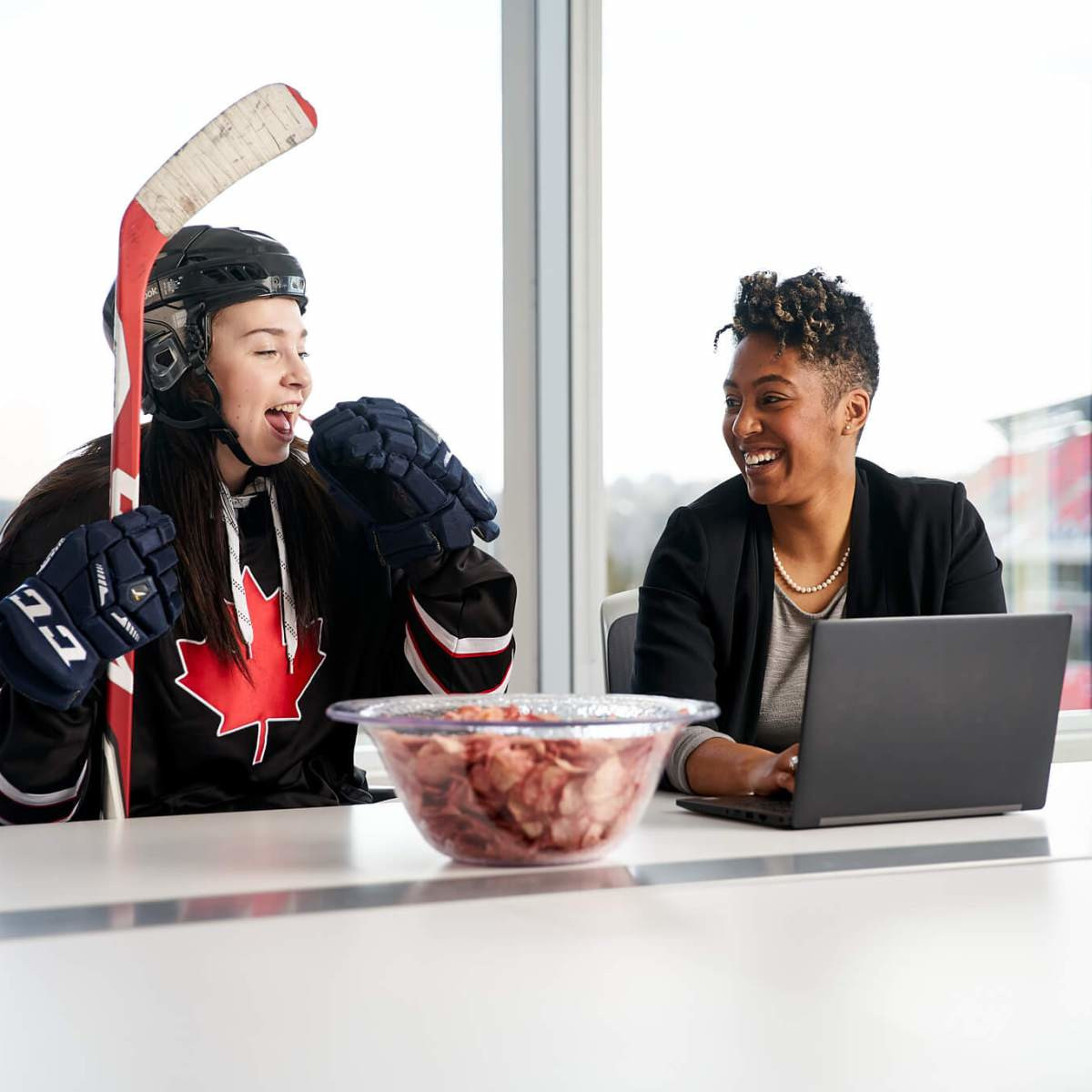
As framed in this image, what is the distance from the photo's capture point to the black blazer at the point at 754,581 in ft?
5.66

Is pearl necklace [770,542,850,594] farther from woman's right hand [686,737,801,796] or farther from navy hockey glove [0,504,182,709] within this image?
navy hockey glove [0,504,182,709]

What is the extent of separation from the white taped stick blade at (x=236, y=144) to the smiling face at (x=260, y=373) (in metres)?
0.34

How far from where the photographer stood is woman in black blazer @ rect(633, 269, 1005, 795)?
1.73 meters

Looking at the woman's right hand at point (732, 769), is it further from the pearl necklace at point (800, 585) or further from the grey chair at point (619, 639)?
the grey chair at point (619, 639)

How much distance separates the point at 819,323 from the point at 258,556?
0.86 metres

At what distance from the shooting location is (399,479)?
4.94 ft

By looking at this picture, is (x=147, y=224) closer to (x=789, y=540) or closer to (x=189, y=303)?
(x=189, y=303)

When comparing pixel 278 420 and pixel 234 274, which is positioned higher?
pixel 234 274

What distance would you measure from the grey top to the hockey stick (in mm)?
854

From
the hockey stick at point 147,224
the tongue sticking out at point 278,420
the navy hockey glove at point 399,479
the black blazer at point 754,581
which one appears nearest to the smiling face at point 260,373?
the tongue sticking out at point 278,420

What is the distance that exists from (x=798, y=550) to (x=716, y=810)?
28.0 inches

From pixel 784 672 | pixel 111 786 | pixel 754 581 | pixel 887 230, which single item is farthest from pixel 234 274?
pixel 887 230

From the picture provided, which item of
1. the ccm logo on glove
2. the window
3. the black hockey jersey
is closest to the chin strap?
the black hockey jersey

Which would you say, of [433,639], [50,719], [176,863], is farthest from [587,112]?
[176,863]
